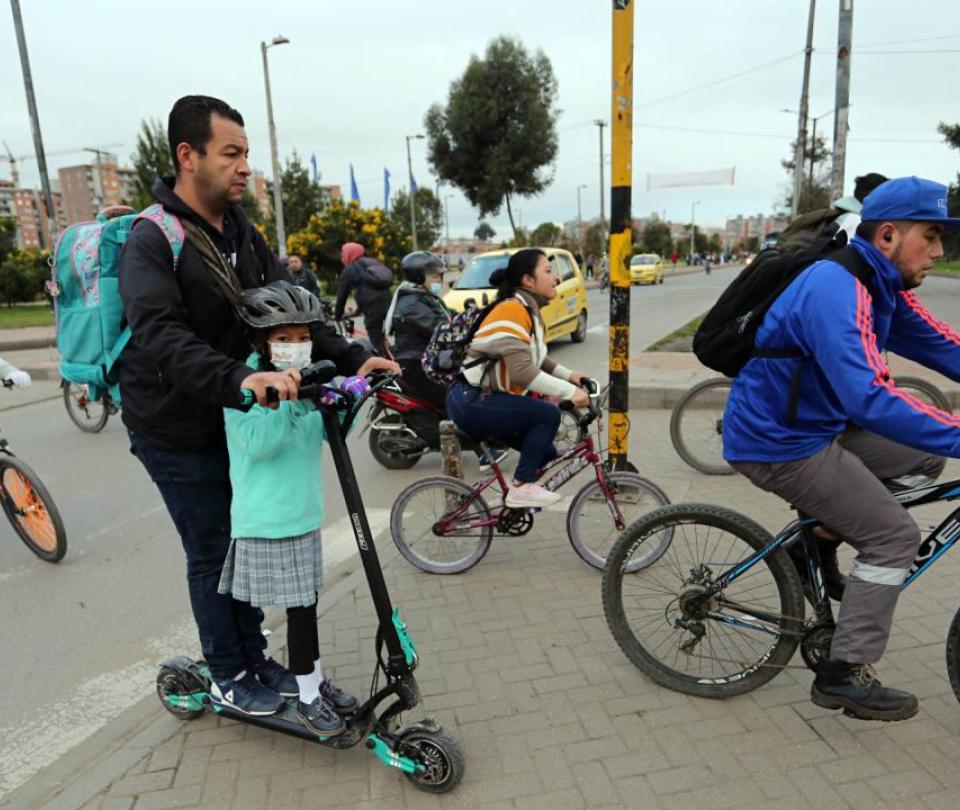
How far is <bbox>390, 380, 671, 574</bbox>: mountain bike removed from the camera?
401cm

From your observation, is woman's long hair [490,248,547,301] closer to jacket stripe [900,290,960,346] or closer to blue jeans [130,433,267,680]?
jacket stripe [900,290,960,346]

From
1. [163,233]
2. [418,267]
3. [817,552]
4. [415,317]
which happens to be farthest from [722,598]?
[418,267]

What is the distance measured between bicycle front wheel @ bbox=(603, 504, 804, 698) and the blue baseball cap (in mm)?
1143

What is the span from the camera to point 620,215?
4699 mm

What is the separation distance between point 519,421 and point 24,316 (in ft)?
78.5

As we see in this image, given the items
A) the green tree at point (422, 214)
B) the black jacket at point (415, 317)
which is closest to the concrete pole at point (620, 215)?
the black jacket at point (415, 317)

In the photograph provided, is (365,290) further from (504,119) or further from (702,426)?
(504,119)

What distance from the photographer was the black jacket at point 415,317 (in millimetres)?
6547

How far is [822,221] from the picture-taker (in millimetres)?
3783

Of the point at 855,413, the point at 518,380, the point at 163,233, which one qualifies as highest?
the point at 163,233

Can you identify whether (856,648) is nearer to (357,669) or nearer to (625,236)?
(357,669)

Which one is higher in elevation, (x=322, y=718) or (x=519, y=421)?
(x=519, y=421)

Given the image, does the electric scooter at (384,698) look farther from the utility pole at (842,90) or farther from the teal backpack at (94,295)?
the utility pole at (842,90)

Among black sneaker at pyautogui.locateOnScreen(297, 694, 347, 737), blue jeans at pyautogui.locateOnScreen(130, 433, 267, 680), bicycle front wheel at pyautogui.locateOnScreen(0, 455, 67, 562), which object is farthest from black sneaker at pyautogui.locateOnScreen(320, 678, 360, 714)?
bicycle front wheel at pyautogui.locateOnScreen(0, 455, 67, 562)
